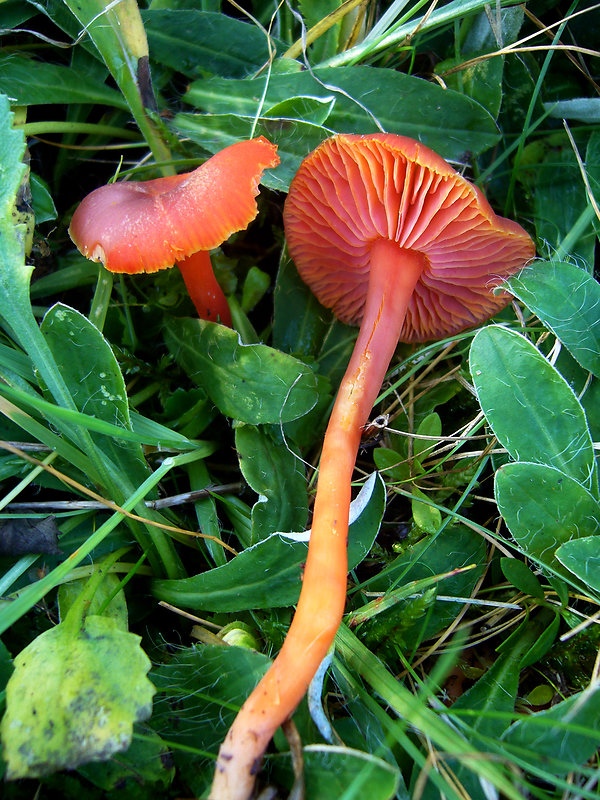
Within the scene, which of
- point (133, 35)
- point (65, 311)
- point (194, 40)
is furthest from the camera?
point (194, 40)

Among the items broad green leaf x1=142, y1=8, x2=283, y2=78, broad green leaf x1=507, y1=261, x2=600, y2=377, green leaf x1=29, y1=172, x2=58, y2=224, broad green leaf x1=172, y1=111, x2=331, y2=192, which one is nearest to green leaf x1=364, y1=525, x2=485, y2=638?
broad green leaf x1=507, y1=261, x2=600, y2=377

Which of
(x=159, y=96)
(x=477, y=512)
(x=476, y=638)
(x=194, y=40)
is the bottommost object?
(x=476, y=638)

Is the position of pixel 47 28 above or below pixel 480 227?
above

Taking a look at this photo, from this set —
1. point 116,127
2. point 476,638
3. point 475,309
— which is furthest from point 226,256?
point 476,638

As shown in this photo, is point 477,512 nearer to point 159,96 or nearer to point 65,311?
point 65,311

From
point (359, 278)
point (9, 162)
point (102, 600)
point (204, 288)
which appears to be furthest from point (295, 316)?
point (102, 600)

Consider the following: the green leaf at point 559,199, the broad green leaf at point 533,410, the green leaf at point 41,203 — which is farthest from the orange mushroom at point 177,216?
the green leaf at point 559,199

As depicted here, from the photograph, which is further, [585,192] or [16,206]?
[585,192]
